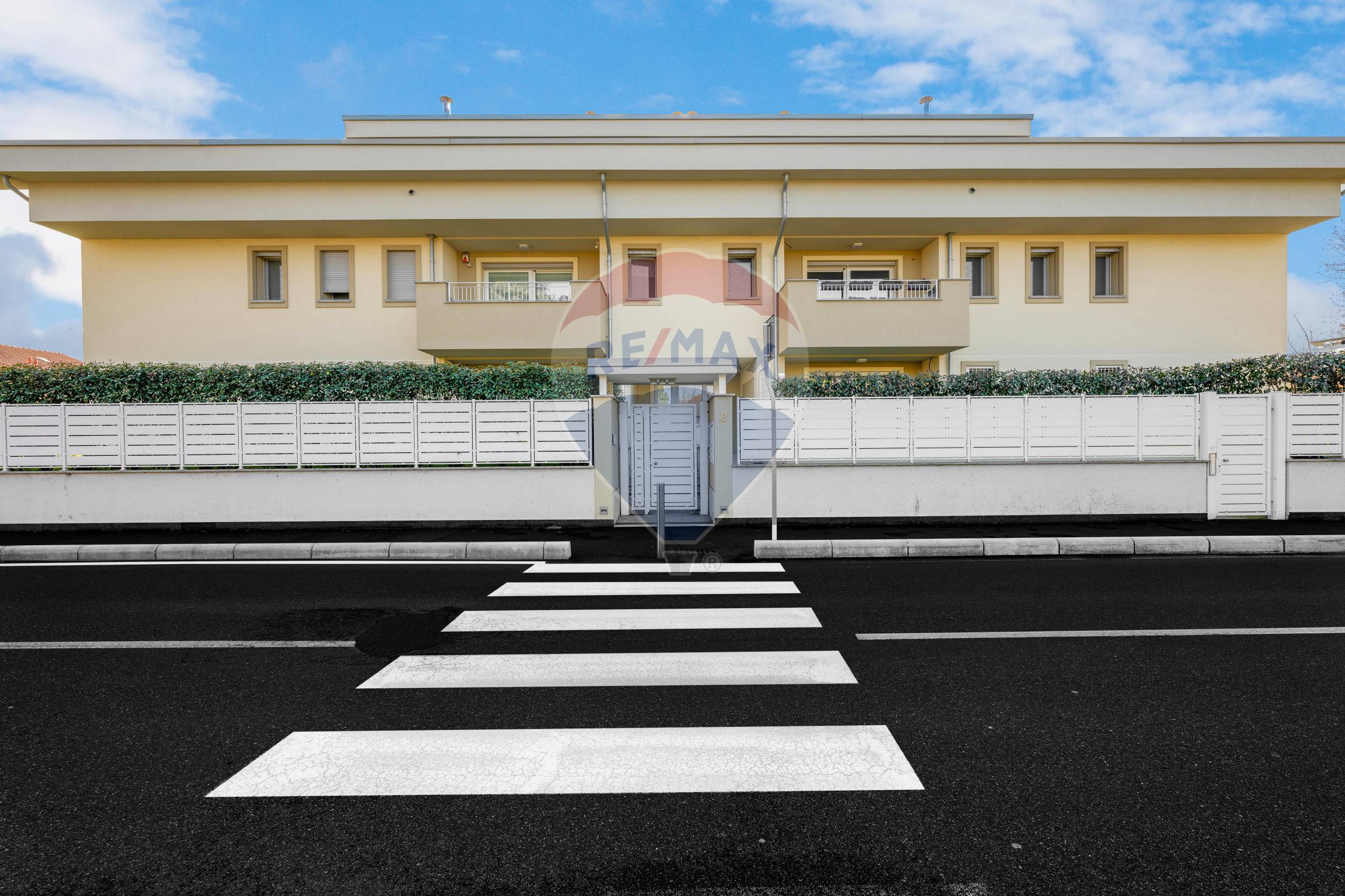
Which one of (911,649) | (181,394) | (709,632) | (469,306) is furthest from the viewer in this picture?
(469,306)

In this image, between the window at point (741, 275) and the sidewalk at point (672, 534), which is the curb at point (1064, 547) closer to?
the sidewalk at point (672, 534)

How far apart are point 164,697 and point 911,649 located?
4.84 meters

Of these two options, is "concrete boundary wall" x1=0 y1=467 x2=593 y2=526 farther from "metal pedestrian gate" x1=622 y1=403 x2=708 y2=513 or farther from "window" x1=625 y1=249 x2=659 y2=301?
"window" x1=625 y1=249 x2=659 y2=301

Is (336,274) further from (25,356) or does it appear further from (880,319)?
(25,356)

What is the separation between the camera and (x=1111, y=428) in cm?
1045

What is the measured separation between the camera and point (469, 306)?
50.7ft

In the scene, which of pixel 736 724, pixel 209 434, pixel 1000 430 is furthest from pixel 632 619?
pixel 209 434

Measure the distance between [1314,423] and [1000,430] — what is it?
489 centimetres

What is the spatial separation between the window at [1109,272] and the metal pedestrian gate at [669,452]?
11996 mm

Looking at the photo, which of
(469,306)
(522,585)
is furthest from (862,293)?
(522,585)

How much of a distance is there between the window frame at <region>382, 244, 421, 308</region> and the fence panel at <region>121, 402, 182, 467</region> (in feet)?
23.0

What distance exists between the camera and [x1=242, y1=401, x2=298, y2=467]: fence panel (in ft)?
33.6

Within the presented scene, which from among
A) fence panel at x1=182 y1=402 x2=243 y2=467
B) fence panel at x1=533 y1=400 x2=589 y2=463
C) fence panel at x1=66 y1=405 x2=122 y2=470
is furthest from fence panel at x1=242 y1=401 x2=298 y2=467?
fence panel at x1=533 y1=400 x2=589 y2=463

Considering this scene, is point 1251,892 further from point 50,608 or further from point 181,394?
point 181,394
